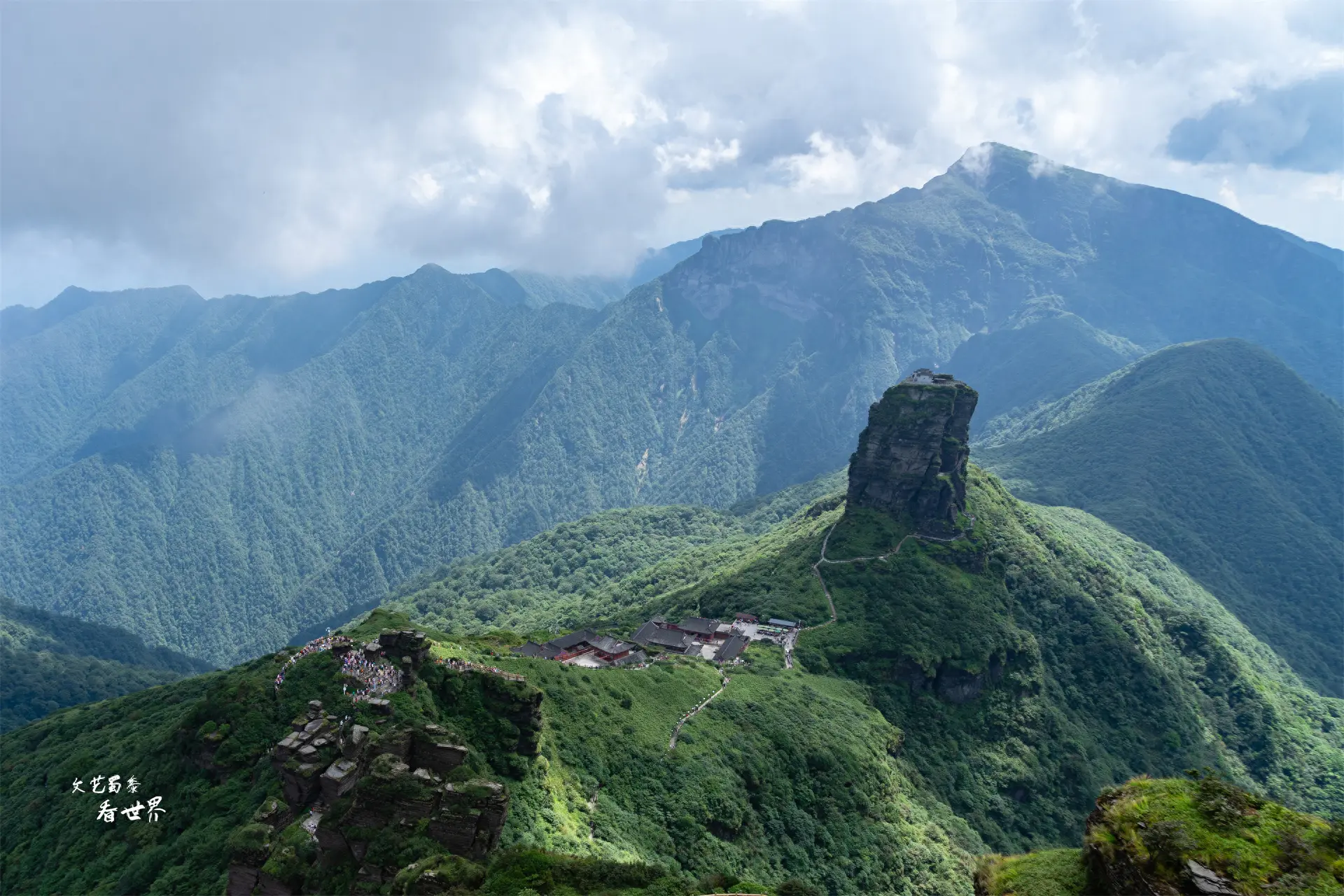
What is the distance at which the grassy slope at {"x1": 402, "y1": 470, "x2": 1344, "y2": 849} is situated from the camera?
8656cm

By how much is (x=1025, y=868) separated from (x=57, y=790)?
210 feet

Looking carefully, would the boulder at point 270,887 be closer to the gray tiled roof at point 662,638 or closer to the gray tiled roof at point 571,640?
the gray tiled roof at point 571,640

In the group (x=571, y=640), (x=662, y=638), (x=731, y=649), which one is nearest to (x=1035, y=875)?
(x=731, y=649)

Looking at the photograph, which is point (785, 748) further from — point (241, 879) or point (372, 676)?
point (241, 879)

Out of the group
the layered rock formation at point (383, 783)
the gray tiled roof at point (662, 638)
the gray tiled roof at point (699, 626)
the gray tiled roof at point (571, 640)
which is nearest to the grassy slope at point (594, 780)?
the layered rock formation at point (383, 783)

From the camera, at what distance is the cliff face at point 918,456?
11206 centimetres

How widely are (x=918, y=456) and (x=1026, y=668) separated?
32.6 m

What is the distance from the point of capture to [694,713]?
6750 cm

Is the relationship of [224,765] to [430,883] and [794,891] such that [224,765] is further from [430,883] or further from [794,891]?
[794,891]

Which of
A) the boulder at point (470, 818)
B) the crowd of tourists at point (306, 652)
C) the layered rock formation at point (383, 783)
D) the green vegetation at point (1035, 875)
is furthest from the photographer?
the crowd of tourists at point (306, 652)

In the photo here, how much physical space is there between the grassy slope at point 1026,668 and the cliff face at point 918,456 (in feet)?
14.3

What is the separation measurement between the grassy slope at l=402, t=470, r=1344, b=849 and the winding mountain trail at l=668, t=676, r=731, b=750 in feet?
51.8

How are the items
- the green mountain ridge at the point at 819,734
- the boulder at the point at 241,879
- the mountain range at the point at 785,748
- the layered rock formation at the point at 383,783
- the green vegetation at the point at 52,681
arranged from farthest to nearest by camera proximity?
the green vegetation at the point at 52,681
the green mountain ridge at the point at 819,734
the boulder at the point at 241,879
the layered rock formation at the point at 383,783
the mountain range at the point at 785,748

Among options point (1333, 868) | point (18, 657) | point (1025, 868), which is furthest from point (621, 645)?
point (18, 657)
